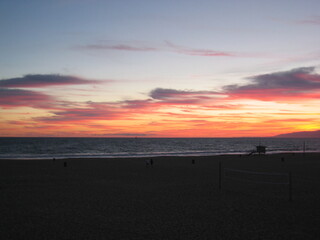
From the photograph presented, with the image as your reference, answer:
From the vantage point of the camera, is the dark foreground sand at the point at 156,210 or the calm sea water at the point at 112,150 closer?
the dark foreground sand at the point at 156,210

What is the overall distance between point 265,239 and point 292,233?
1.18 m

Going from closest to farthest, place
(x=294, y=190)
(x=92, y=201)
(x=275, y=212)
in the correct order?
(x=275, y=212), (x=92, y=201), (x=294, y=190)

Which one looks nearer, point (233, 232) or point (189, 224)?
point (233, 232)

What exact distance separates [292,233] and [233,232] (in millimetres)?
1877

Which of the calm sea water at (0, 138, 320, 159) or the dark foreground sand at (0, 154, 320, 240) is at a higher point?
the dark foreground sand at (0, 154, 320, 240)

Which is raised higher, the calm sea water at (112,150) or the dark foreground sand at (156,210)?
the dark foreground sand at (156,210)

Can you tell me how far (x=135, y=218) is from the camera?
36.5 ft

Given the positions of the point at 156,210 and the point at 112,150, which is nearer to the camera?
the point at 156,210

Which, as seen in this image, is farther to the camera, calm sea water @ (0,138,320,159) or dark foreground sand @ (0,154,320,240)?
calm sea water @ (0,138,320,159)

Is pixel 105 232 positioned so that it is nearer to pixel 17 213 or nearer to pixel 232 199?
pixel 17 213

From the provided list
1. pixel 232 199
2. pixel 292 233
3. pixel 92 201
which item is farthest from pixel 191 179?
pixel 292 233

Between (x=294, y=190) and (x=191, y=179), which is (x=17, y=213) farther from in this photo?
(x=294, y=190)

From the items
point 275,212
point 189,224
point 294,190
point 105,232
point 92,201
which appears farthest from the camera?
point 294,190

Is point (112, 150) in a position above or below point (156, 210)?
below
